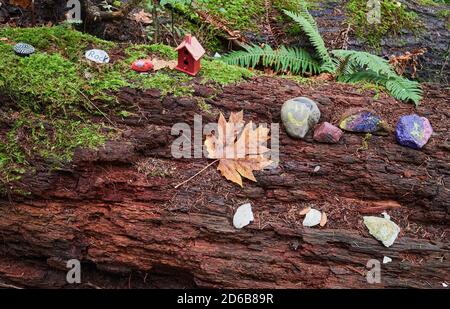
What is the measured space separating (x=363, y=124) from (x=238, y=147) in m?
1.07

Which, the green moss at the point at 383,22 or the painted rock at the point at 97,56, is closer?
the painted rock at the point at 97,56

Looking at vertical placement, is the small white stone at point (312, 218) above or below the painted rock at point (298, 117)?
below

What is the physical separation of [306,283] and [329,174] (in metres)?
0.87

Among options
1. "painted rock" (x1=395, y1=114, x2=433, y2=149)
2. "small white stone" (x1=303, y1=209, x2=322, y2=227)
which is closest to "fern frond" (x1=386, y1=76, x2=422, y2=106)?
"painted rock" (x1=395, y1=114, x2=433, y2=149)

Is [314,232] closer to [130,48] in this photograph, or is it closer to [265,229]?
[265,229]

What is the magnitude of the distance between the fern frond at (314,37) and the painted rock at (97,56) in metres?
2.13

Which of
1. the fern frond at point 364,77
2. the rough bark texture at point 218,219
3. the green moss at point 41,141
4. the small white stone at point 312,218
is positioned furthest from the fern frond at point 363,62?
the green moss at point 41,141

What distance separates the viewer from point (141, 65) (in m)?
3.81

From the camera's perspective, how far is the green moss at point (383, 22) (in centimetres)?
516

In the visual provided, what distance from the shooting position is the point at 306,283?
3010mm

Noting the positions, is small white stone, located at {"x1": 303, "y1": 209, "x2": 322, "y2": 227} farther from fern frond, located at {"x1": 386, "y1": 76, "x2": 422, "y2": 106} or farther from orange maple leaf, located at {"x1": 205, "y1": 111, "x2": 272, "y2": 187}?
fern frond, located at {"x1": 386, "y1": 76, "x2": 422, "y2": 106}

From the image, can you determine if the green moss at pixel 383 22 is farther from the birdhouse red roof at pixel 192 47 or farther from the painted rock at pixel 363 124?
the birdhouse red roof at pixel 192 47

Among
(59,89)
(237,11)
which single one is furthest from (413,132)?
(59,89)

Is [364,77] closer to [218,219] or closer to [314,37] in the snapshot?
[314,37]
